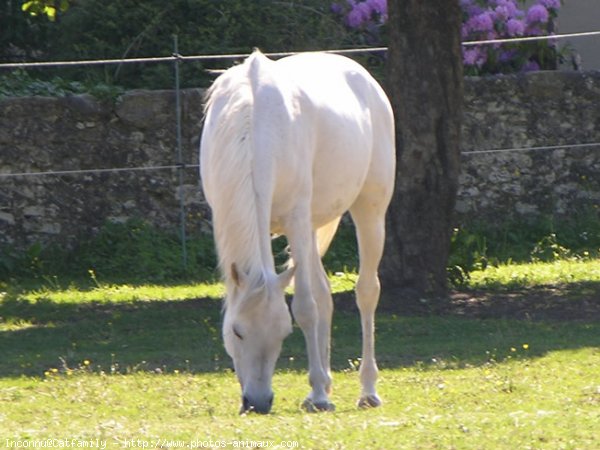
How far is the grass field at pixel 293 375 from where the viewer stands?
5.67m

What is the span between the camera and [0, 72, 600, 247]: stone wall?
12.7m

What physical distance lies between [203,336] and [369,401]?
2787 millimetres

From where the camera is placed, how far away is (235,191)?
632 cm

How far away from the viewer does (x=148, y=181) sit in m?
13.0

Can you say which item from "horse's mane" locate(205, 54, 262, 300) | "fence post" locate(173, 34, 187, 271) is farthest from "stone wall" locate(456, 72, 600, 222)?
"horse's mane" locate(205, 54, 262, 300)

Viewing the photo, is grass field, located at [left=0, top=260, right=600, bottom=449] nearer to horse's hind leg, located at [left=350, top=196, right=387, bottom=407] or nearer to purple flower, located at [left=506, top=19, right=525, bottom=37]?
horse's hind leg, located at [left=350, top=196, right=387, bottom=407]

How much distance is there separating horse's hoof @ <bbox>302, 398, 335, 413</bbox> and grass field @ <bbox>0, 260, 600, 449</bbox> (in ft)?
0.16

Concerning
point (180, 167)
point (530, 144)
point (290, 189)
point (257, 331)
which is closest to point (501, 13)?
point (530, 144)

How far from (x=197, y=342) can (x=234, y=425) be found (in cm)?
375

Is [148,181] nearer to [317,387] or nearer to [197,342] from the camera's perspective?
[197,342]

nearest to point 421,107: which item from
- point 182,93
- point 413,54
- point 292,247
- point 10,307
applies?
point 413,54

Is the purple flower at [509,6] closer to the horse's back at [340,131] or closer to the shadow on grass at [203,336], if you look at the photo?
the shadow on grass at [203,336]

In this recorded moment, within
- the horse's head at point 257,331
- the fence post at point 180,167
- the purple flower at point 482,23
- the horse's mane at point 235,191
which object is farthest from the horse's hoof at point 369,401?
the purple flower at point 482,23

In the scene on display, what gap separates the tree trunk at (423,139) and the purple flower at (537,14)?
4.04m
